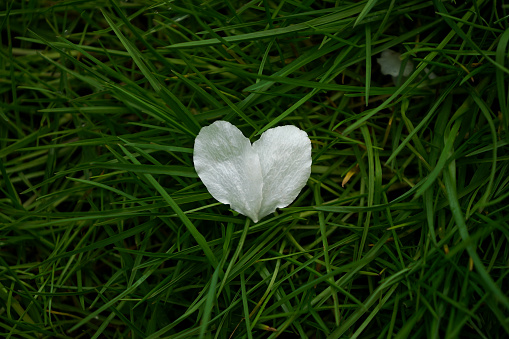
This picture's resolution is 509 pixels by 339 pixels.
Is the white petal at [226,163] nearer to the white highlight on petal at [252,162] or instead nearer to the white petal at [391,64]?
the white highlight on petal at [252,162]

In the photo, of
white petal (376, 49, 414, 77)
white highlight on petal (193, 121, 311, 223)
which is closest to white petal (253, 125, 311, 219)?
white highlight on petal (193, 121, 311, 223)

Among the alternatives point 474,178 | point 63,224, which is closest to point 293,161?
point 474,178

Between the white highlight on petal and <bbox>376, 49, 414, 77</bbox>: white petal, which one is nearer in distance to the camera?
the white highlight on petal

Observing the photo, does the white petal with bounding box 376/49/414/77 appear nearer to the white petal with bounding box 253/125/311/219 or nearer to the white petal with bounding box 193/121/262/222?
the white petal with bounding box 253/125/311/219

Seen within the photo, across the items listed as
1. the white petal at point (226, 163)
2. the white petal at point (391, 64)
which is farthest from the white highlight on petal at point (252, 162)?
the white petal at point (391, 64)

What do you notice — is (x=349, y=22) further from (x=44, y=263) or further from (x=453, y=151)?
(x=44, y=263)

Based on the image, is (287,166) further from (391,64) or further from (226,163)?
(391,64)

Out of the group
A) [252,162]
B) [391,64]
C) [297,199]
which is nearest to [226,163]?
[252,162]
